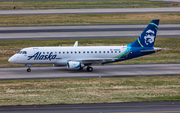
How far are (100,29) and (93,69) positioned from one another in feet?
96.4

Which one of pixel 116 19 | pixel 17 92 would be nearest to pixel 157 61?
pixel 17 92

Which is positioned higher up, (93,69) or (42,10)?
(42,10)

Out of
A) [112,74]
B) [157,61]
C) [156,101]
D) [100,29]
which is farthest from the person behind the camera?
[100,29]

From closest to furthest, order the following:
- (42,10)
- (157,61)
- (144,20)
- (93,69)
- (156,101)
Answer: (156,101) → (93,69) → (157,61) → (144,20) → (42,10)

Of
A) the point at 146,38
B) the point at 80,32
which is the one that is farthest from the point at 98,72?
the point at 80,32

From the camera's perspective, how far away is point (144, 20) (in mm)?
87000

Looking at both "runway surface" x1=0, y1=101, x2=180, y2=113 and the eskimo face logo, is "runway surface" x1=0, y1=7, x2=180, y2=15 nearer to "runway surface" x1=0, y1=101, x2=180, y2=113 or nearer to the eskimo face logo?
the eskimo face logo

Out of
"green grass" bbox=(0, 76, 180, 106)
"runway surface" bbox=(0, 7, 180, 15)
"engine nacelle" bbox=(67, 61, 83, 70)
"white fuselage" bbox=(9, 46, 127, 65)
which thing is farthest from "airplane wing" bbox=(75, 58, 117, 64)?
"runway surface" bbox=(0, 7, 180, 15)

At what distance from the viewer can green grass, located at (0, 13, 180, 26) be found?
84750mm

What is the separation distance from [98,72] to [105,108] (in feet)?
62.0

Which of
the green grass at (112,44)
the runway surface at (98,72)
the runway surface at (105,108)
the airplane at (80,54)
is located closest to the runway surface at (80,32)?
the green grass at (112,44)

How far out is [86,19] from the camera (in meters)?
88.9

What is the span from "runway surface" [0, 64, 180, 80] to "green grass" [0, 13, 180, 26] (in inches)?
1380

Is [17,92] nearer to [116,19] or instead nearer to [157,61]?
[157,61]
